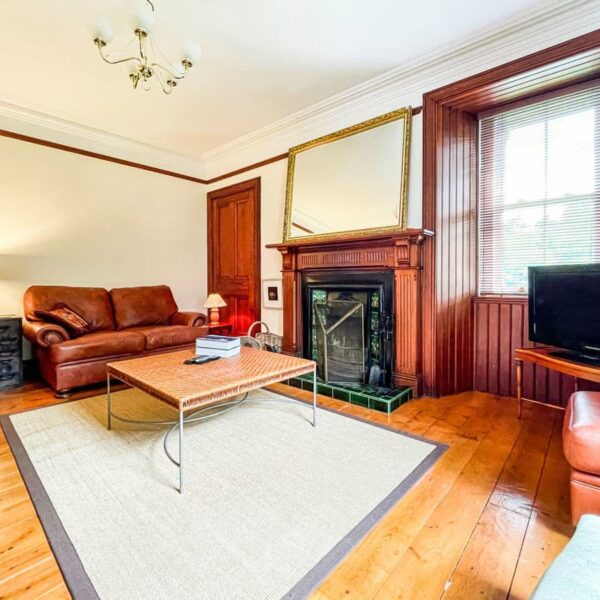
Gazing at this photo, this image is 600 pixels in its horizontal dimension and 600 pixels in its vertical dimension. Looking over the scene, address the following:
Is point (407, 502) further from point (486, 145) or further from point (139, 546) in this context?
point (486, 145)

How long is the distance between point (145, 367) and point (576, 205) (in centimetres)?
328

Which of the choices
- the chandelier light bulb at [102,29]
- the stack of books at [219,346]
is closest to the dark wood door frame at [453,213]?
the stack of books at [219,346]

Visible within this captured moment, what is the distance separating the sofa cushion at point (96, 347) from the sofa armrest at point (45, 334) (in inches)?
2.6

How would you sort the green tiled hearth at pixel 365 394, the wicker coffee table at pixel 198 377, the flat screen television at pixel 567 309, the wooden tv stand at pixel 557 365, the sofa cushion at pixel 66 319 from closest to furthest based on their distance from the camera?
the wicker coffee table at pixel 198 377
the wooden tv stand at pixel 557 365
the flat screen television at pixel 567 309
the green tiled hearth at pixel 365 394
the sofa cushion at pixel 66 319

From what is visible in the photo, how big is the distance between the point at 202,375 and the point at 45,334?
1844 millimetres

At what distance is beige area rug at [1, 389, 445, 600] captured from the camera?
1161mm

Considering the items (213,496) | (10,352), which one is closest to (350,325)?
(213,496)

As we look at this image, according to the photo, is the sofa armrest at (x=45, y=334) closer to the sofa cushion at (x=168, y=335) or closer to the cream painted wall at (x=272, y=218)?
the sofa cushion at (x=168, y=335)

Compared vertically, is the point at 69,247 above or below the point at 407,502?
above

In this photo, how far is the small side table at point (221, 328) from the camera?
14.4ft

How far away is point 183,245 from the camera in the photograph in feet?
16.0

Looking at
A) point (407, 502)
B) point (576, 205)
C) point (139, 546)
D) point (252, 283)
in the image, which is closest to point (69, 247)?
point (252, 283)

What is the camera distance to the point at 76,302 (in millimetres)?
3594

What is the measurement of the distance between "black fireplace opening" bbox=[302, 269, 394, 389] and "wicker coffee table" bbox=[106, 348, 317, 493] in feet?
3.05
